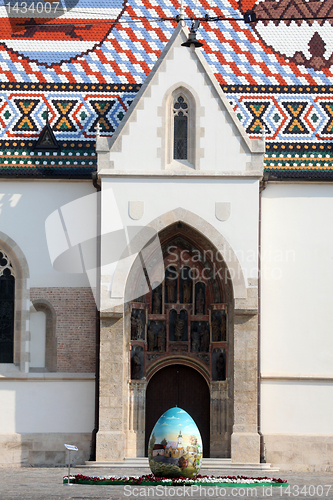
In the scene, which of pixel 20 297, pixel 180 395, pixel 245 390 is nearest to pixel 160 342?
pixel 180 395

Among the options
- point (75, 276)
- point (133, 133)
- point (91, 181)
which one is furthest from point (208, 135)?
point (75, 276)

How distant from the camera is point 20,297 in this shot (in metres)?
25.2

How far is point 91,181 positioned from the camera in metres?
25.5

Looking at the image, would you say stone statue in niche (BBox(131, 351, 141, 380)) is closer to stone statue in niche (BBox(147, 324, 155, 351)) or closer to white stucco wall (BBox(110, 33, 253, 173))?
stone statue in niche (BBox(147, 324, 155, 351))

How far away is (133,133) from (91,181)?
6.64 ft

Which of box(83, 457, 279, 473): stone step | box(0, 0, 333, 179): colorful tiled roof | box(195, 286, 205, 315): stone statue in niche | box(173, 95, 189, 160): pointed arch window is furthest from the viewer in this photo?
box(0, 0, 333, 179): colorful tiled roof

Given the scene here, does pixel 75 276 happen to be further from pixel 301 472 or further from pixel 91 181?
pixel 301 472

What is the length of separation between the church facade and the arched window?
4cm

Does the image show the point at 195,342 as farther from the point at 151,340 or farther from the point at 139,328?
the point at 139,328

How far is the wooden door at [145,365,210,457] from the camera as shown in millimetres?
25016

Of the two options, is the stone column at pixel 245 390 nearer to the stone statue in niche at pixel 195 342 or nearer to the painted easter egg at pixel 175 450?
the stone statue in niche at pixel 195 342

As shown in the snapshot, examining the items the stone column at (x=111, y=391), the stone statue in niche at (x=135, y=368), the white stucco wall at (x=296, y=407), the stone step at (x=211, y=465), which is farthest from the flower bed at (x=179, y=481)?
the stone statue in niche at (x=135, y=368)

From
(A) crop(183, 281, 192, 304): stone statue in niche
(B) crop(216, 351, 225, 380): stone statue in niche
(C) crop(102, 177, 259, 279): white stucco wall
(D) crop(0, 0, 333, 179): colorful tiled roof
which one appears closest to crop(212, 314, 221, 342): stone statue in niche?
(B) crop(216, 351, 225, 380): stone statue in niche

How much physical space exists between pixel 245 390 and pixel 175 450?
613cm
